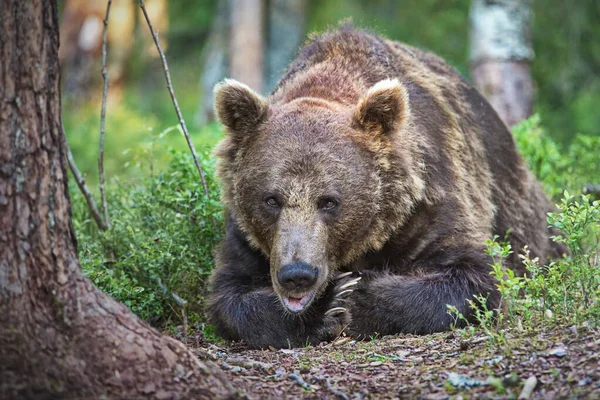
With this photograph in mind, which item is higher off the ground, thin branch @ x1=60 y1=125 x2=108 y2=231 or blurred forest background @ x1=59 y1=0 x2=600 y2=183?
blurred forest background @ x1=59 y1=0 x2=600 y2=183

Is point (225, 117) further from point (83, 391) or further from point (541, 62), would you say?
point (541, 62)

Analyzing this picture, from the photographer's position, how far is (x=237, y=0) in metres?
15.7

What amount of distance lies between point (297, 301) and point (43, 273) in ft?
6.34

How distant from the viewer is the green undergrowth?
4.59 m

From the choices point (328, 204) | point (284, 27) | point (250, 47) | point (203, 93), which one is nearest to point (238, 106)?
point (328, 204)

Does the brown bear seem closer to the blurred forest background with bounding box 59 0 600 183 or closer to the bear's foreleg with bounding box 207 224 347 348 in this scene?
the bear's foreleg with bounding box 207 224 347 348

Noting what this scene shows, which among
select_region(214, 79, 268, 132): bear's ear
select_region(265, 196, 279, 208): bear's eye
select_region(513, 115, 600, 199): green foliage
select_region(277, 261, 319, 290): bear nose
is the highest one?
select_region(214, 79, 268, 132): bear's ear

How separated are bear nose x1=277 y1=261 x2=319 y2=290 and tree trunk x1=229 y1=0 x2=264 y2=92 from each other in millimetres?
10787

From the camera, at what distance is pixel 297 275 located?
480 cm

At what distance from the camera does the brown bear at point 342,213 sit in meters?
5.16

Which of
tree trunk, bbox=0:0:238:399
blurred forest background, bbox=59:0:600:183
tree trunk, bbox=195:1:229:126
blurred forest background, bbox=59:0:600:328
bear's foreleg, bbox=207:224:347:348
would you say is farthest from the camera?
tree trunk, bbox=195:1:229:126

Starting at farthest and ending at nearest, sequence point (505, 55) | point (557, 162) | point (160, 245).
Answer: point (505, 55) < point (557, 162) < point (160, 245)

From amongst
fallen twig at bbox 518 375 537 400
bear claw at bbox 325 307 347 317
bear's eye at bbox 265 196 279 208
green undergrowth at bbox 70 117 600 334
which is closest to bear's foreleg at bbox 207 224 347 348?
bear claw at bbox 325 307 347 317

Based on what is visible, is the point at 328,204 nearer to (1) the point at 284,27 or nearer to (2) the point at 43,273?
(2) the point at 43,273
